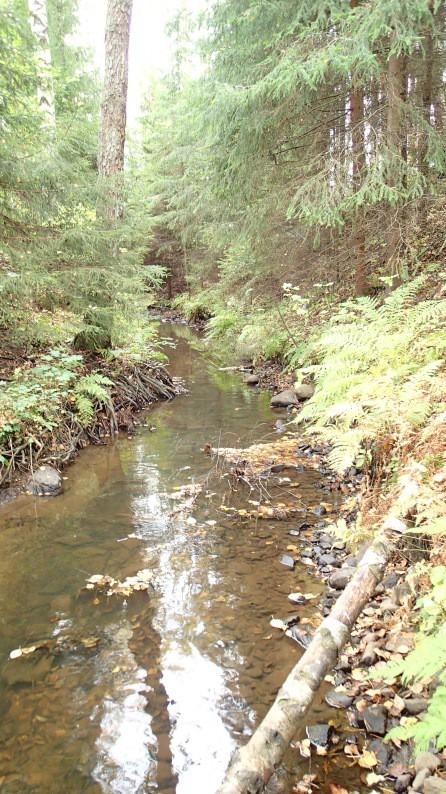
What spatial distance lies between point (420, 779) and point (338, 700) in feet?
2.68

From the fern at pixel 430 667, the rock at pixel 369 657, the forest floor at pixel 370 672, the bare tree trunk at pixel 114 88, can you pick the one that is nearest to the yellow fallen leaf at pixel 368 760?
the forest floor at pixel 370 672

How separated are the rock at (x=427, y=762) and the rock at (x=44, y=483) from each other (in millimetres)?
5314

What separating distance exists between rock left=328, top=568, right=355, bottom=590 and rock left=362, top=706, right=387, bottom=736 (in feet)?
4.35

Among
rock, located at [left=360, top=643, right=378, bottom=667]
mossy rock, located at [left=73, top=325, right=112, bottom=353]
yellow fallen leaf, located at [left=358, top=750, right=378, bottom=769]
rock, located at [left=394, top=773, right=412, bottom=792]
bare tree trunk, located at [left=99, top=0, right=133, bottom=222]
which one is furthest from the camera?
mossy rock, located at [left=73, top=325, right=112, bottom=353]

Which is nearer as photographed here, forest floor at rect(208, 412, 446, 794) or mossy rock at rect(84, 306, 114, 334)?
forest floor at rect(208, 412, 446, 794)

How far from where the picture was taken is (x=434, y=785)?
2273mm

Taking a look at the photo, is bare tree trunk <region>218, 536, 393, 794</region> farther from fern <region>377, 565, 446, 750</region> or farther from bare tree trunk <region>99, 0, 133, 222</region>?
bare tree trunk <region>99, 0, 133, 222</region>

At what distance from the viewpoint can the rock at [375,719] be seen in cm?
290

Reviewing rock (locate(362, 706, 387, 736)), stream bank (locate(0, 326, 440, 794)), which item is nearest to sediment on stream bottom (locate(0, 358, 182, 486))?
stream bank (locate(0, 326, 440, 794))

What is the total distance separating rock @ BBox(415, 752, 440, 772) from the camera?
245 cm

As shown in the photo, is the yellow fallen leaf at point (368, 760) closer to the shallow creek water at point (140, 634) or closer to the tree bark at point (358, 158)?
the shallow creek water at point (140, 634)

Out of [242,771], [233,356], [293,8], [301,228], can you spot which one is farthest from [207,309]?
[242,771]

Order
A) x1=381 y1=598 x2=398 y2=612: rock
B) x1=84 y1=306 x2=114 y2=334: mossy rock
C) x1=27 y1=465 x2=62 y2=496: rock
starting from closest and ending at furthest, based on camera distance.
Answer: x1=381 y1=598 x2=398 y2=612: rock
x1=27 y1=465 x2=62 y2=496: rock
x1=84 y1=306 x2=114 y2=334: mossy rock

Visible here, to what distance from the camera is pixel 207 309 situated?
25266 millimetres
